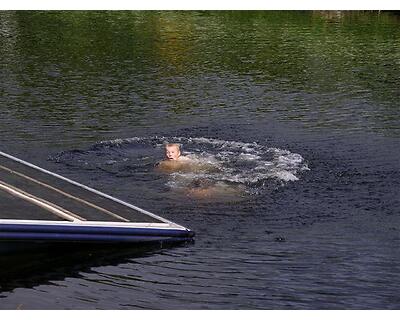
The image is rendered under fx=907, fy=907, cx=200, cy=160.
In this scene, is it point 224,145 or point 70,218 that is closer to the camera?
point 70,218

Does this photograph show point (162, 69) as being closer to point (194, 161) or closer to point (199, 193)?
point (194, 161)

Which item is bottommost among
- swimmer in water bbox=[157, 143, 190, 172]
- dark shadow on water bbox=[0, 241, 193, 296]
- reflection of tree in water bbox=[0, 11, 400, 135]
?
dark shadow on water bbox=[0, 241, 193, 296]

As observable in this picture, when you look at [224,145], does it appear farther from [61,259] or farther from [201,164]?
[61,259]

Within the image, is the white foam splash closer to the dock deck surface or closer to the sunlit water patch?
the sunlit water patch

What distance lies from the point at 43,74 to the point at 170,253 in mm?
12543

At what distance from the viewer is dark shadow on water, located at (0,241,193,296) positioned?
10.3m

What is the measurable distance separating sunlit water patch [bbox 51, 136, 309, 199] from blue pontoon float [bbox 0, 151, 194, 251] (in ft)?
5.18

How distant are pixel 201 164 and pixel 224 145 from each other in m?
1.68

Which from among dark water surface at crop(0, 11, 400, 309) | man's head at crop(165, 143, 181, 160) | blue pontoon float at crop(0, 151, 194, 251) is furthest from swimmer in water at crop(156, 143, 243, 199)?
blue pontoon float at crop(0, 151, 194, 251)

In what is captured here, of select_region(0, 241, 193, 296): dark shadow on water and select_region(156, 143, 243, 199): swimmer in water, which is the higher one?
select_region(156, 143, 243, 199): swimmer in water

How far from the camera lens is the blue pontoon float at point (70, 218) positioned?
10617 millimetres

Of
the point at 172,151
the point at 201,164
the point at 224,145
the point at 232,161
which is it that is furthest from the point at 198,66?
the point at 172,151

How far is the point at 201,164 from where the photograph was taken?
47.3 ft

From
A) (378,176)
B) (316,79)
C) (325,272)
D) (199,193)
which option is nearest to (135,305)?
(325,272)
